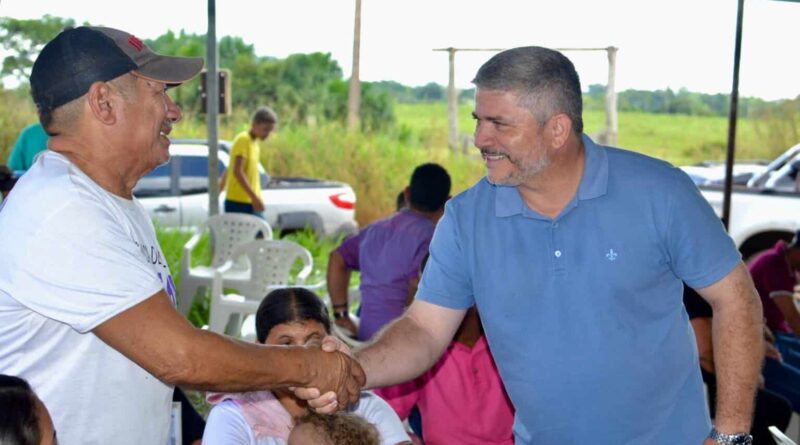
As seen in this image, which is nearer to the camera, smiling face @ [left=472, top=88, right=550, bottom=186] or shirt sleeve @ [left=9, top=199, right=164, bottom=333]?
shirt sleeve @ [left=9, top=199, right=164, bottom=333]

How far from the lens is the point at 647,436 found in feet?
8.68

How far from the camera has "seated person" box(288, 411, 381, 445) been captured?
3.00m

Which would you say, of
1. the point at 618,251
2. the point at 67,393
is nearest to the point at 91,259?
the point at 67,393

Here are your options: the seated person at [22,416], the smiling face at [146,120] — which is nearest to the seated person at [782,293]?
the smiling face at [146,120]

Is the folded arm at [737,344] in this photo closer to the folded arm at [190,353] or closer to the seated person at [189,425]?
the folded arm at [190,353]

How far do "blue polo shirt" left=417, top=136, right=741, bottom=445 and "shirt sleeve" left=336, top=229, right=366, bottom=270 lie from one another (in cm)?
357

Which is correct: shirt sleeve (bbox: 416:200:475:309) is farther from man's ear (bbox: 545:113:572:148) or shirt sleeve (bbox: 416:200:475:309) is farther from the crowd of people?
man's ear (bbox: 545:113:572:148)

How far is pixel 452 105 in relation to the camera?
42.5ft

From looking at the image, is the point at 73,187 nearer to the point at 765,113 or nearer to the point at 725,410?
the point at 725,410

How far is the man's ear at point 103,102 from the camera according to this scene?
2287 mm

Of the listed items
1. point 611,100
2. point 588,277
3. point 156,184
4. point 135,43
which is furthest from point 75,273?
point 611,100

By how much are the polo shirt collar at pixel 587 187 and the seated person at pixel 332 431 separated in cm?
79

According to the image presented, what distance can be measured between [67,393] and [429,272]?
1.10 m

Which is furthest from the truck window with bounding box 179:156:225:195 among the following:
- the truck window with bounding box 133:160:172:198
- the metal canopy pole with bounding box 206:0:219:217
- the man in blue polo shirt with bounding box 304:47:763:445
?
the man in blue polo shirt with bounding box 304:47:763:445
